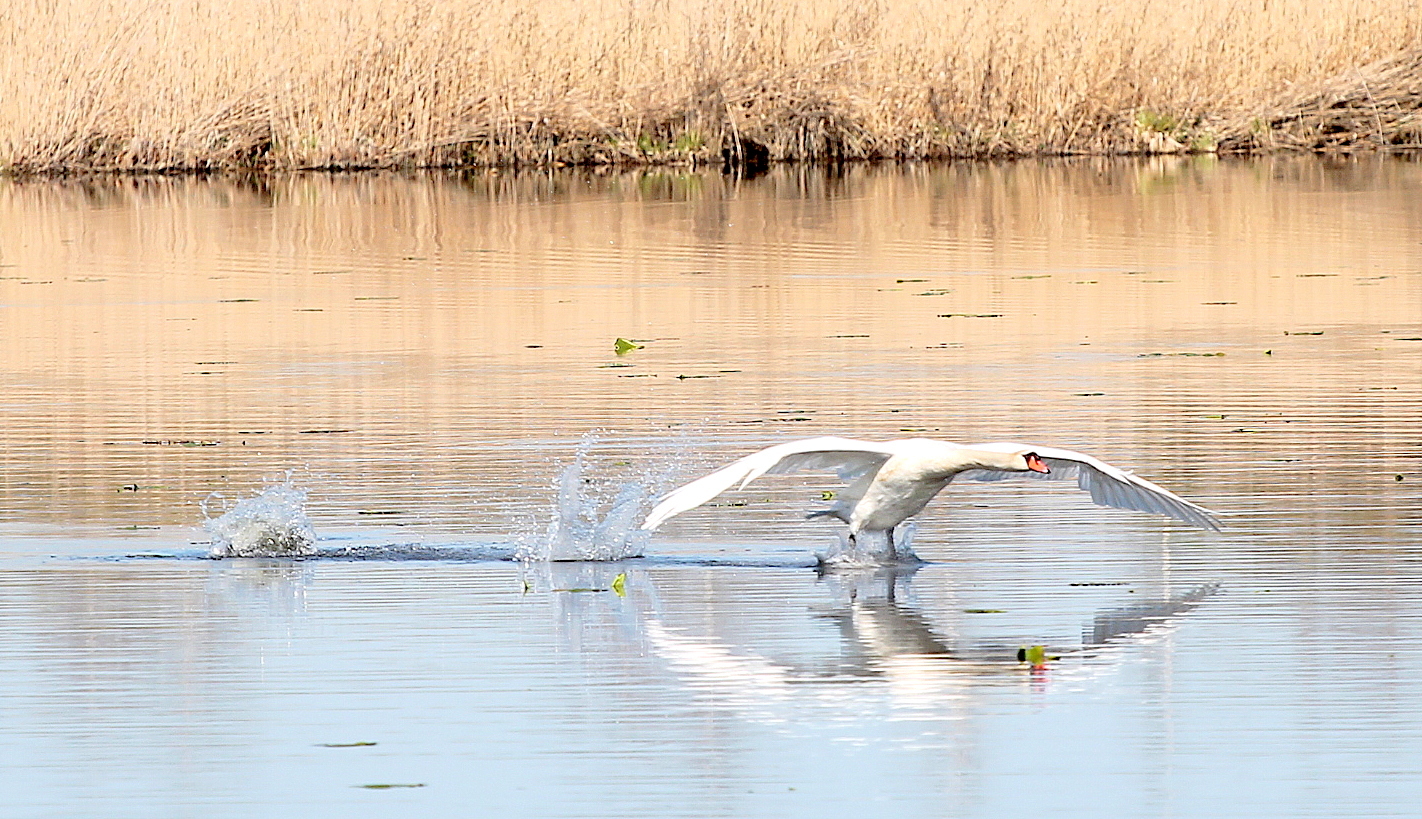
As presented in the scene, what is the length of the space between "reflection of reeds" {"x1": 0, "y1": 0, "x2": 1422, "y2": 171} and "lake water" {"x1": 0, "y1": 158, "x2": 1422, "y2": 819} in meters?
9.96

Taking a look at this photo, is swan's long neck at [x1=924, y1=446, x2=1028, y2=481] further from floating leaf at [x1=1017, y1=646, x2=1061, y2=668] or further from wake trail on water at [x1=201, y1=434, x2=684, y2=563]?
floating leaf at [x1=1017, y1=646, x2=1061, y2=668]

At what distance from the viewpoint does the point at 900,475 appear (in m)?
9.80

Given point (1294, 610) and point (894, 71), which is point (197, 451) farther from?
point (894, 71)

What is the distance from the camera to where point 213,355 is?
16.7 m

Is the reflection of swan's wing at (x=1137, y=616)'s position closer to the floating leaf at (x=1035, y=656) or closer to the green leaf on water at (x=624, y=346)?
the floating leaf at (x=1035, y=656)

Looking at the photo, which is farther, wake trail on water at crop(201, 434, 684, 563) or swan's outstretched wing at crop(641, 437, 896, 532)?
wake trail on water at crop(201, 434, 684, 563)

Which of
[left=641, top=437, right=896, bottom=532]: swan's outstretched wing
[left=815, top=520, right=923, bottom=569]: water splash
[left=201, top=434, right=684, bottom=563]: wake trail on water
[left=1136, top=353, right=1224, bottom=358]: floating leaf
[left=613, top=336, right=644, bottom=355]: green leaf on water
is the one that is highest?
[left=613, top=336, right=644, bottom=355]: green leaf on water

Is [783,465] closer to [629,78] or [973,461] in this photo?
[973,461]

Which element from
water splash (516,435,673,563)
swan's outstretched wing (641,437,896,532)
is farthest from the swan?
water splash (516,435,673,563)

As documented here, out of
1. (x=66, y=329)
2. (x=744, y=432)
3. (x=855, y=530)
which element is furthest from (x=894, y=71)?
(x=855, y=530)

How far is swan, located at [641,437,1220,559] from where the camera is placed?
31.5ft

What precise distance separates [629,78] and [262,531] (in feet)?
75.3

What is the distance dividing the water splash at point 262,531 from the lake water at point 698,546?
11cm

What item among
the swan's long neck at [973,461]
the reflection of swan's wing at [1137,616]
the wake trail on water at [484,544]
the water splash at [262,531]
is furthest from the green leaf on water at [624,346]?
the reflection of swan's wing at [1137,616]
